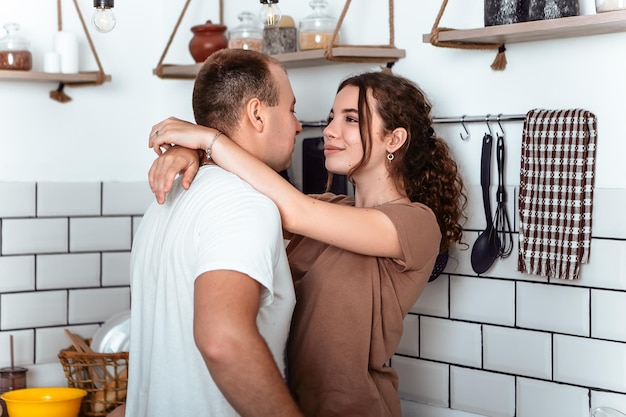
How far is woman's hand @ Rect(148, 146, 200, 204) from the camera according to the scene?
1.43 metres

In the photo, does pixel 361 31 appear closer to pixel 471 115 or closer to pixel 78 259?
pixel 471 115

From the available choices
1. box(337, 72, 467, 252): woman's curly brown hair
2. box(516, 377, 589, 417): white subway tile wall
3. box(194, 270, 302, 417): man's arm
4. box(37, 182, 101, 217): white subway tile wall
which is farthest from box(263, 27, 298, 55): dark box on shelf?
box(194, 270, 302, 417): man's arm

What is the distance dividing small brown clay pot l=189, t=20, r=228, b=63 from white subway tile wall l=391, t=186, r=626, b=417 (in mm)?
901

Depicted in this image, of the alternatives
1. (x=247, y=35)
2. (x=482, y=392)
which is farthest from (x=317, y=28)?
(x=482, y=392)

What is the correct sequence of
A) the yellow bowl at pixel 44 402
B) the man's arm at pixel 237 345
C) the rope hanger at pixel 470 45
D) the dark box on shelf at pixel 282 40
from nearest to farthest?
the man's arm at pixel 237 345 → the rope hanger at pixel 470 45 → the yellow bowl at pixel 44 402 → the dark box on shelf at pixel 282 40

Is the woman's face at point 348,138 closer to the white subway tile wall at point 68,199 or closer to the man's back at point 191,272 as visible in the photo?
the man's back at point 191,272

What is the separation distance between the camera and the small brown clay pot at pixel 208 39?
2.49m

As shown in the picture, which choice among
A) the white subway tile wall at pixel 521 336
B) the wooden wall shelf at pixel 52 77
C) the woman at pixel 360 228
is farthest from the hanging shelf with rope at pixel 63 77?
the white subway tile wall at pixel 521 336

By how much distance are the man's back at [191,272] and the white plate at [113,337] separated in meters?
0.84

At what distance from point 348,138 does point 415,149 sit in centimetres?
16

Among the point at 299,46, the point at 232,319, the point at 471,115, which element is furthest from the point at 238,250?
the point at 299,46

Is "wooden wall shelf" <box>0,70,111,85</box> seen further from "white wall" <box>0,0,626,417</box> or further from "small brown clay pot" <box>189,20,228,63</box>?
"small brown clay pot" <box>189,20,228,63</box>

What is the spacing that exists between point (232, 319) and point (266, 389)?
11 cm

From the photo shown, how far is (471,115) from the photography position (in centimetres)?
202
